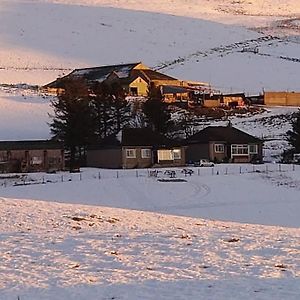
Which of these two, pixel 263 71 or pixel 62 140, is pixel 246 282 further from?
pixel 263 71

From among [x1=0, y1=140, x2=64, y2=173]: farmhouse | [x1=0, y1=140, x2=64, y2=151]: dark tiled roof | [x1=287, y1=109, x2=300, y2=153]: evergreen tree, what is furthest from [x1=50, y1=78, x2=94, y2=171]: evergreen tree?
[x1=287, y1=109, x2=300, y2=153]: evergreen tree

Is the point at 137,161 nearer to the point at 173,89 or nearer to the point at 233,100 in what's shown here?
the point at 233,100

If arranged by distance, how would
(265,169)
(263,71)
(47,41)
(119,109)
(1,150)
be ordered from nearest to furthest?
(265,169), (1,150), (119,109), (263,71), (47,41)

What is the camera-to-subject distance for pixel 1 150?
47.0 m

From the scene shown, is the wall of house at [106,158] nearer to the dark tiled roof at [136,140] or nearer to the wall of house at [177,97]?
the dark tiled roof at [136,140]

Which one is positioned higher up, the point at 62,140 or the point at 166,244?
the point at 62,140

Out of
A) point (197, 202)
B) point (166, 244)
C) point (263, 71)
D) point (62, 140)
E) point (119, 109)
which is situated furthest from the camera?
point (263, 71)

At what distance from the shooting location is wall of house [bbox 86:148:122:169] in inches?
1973

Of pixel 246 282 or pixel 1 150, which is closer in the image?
pixel 246 282

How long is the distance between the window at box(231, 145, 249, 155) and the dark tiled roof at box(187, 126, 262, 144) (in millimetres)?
383

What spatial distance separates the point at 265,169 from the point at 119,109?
1689 centimetres

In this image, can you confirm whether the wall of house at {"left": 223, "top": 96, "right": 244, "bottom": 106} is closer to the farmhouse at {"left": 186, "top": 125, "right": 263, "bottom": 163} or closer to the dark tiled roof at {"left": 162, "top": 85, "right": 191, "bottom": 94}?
the dark tiled roof at {"left": 162, "top": 85, "right": 191, "bottom": 94}

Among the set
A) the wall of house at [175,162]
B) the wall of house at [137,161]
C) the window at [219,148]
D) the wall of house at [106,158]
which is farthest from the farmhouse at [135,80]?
the wall of house at [106,158]

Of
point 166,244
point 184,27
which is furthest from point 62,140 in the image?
point 184,27
